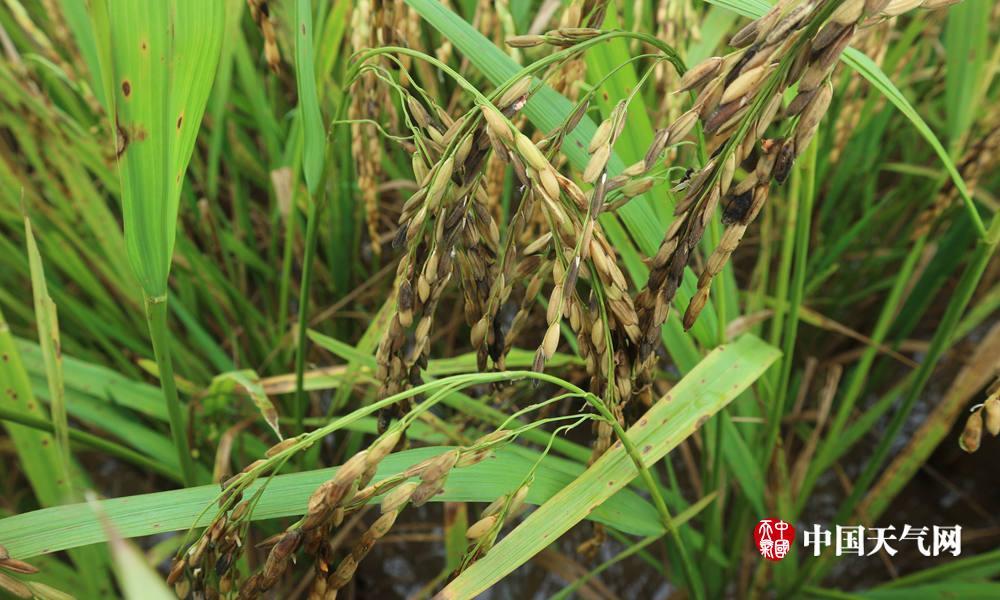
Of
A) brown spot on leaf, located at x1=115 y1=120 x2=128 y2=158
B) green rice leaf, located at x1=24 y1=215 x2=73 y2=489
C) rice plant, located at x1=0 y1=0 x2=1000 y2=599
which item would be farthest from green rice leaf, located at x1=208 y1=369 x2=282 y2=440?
brown spot on leaf, located at x1=115 y1=120 x2=128 y2=158

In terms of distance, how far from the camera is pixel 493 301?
652mm

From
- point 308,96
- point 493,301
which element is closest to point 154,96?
point 308,96

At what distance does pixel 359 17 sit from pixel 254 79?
1.64 ft

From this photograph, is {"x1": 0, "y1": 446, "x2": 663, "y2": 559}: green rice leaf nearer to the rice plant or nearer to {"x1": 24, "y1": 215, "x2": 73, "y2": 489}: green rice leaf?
the rice plant

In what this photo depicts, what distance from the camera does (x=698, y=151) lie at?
70 centimetres

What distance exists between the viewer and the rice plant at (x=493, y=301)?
56 centimetres

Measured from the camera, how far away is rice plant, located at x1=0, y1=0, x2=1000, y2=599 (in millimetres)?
563

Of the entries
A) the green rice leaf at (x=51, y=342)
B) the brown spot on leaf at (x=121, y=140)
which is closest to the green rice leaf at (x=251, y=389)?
the green rice leaf at (x=51, y=342)

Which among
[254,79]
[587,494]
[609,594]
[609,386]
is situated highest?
[254,79]

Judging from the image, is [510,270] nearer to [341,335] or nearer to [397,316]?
[397,316]

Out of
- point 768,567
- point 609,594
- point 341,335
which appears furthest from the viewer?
point 341,335

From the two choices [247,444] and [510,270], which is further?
[247,444]

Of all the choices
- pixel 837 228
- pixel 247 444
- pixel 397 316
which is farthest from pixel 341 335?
pixel 837 228

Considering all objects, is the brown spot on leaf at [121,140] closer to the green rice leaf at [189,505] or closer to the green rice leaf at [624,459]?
the green rice leaf at [189,505]
